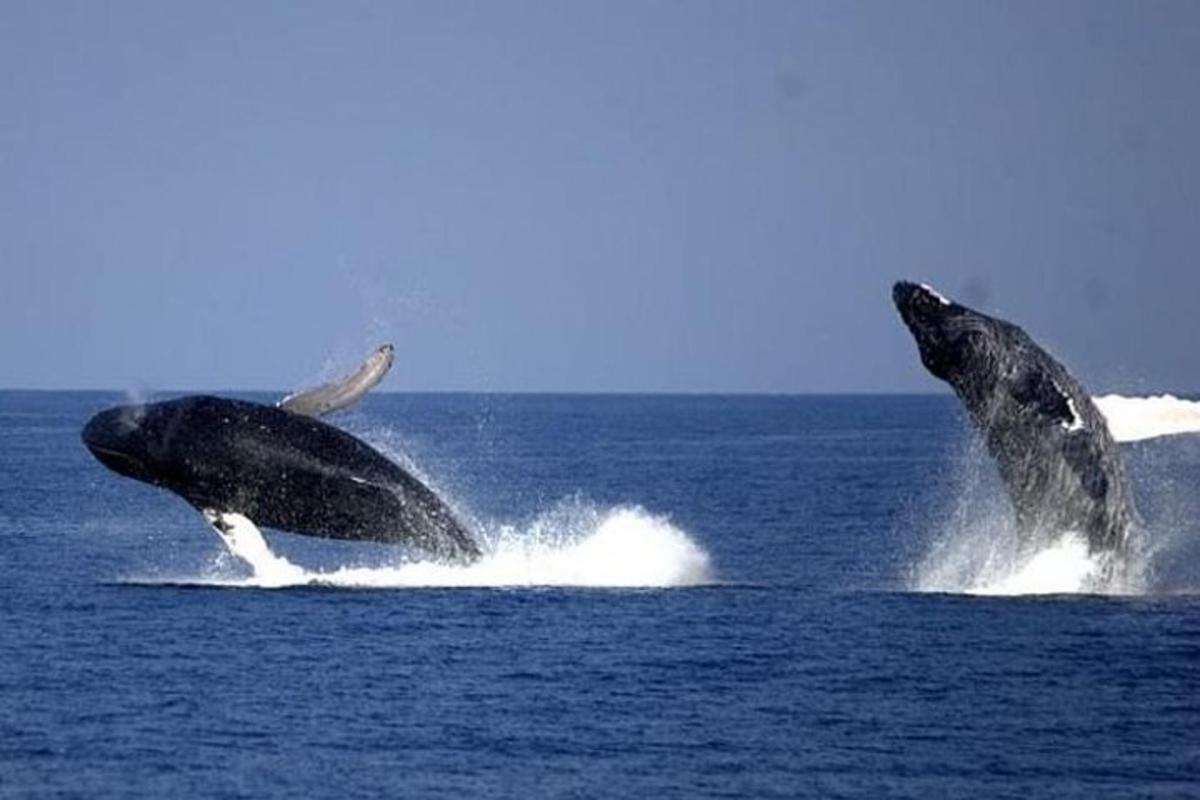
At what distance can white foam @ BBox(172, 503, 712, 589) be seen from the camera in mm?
36156

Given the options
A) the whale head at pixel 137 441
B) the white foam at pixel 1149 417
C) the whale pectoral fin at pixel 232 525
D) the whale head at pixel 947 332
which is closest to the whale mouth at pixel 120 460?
the whale head at pixel 137 441

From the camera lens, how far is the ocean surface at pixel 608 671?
23750 millimetres

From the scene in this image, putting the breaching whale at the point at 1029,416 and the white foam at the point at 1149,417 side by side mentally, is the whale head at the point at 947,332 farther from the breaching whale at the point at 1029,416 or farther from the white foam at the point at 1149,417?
the white foam at the point at 1149,417

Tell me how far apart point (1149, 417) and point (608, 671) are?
746 cm

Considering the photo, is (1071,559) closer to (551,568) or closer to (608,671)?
(608,671)

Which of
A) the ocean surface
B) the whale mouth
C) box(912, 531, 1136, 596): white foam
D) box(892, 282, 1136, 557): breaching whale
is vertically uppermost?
box(892, 282, 1136, 557): breaching whale

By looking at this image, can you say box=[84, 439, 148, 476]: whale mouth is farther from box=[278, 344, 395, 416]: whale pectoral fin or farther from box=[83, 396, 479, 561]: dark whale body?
box=[278, 344, 395, 416]: whale pectoral fin

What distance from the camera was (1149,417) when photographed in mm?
31375

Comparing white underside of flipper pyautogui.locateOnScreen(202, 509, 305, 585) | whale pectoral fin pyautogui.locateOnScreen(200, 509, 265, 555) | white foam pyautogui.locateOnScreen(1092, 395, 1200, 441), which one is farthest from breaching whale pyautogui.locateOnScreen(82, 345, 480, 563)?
white foam pyautogui.locateOnScreen(1092, 395, 1200, 441)

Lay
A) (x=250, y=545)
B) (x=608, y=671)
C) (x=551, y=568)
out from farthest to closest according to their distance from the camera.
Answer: (x=551, y=568)
(x=250, y=545)
(x=608, y=671)

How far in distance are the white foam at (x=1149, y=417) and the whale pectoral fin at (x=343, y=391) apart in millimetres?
9072

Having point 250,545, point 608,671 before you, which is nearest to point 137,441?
point 250,545

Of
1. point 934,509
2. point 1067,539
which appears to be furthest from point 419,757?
point 934,509

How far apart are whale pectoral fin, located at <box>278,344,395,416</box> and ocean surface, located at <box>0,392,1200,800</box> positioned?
8.92 ft
